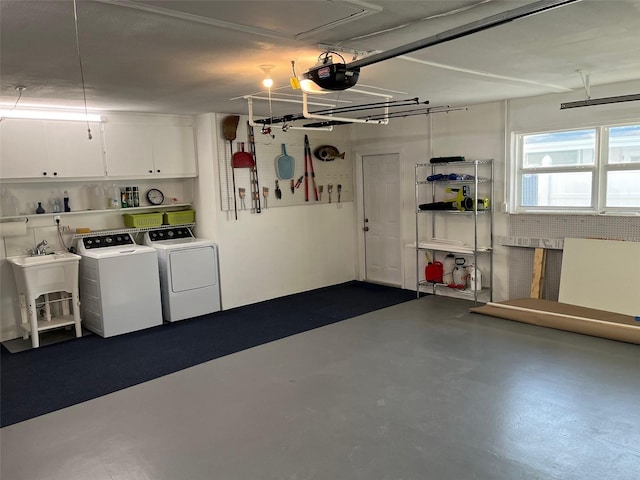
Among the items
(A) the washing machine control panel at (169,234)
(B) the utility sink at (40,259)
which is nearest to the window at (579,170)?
(A) the washing machine control panel at (169,234)

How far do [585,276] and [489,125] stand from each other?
86.2 inches

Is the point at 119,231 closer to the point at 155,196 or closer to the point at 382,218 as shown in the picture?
the point at 155,196

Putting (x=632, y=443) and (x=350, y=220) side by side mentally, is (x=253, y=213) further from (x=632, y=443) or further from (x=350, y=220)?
(x=632, y=443)

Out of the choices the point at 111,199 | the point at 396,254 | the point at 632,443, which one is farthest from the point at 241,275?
the point at 632,443

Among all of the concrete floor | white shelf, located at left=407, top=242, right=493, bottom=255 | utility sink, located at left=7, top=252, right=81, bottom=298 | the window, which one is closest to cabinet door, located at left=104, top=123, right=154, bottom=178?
utility sink, located at left=7, top=252, right=81, bottom=298

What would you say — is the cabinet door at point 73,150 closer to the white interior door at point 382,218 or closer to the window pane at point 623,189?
the white interior door at point 382,218

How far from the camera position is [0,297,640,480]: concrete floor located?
92.3 inches

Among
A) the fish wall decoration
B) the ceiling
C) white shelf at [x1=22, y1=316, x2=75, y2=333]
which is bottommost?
white shelf at [x1=22, y1=316, x2=75, y2=333]

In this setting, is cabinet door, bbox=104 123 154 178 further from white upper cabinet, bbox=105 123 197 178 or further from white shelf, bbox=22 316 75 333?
white shelf, bbox=22 316 75 333

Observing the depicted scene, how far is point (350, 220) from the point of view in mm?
8070

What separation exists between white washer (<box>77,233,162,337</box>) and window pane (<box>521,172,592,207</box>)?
4569 mm

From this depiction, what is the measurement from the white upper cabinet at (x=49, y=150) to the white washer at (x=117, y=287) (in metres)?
0.87

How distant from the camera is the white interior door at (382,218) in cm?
744

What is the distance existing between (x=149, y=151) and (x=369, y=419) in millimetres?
4713
